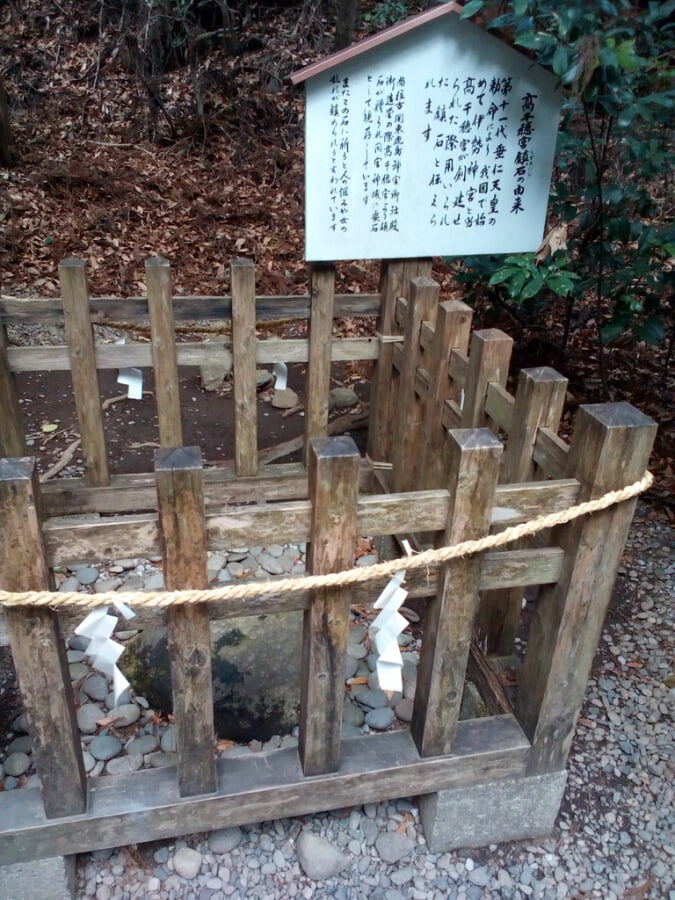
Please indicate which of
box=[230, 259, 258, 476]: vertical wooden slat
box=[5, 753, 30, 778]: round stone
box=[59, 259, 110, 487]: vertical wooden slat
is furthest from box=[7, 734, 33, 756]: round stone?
box=[230, 259, 258, 476]: vertical wooden slat

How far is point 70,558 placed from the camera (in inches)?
56.1

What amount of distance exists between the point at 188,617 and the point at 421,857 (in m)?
1.22

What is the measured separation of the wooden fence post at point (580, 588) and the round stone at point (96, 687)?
154 centimetres

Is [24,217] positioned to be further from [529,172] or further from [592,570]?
[592,570]

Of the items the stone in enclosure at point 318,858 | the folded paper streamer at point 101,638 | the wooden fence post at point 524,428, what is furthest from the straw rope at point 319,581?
the stone in enclosure at point 318,858

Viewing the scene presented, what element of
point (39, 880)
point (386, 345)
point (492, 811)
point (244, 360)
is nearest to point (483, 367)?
point (386, 345)

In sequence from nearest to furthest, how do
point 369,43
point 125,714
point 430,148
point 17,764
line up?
1. point 17,764
2. point 125,714
3. point 369,43
4. point 430,148

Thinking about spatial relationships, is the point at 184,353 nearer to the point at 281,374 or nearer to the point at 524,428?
the point at 281,374

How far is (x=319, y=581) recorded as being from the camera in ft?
4.89

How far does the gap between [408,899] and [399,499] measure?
1303 millimetres

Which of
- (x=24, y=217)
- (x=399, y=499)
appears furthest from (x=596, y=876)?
(x=24, y=217)

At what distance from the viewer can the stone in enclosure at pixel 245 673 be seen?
8.00 feet

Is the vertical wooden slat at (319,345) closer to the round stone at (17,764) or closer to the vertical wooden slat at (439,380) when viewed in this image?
the vertical wooden slat at (439,380)

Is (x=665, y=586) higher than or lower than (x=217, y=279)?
lower
